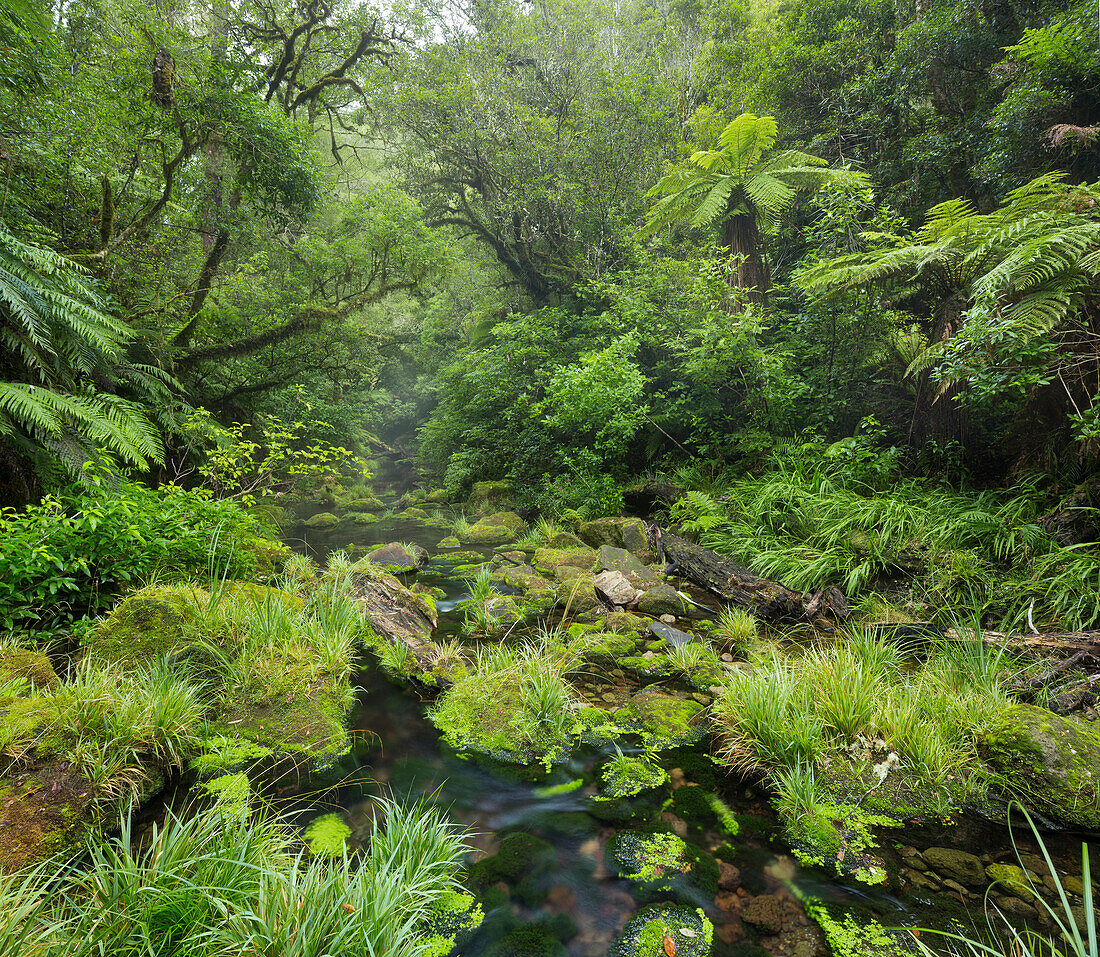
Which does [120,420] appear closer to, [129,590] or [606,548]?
[129,590]

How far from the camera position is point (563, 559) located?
694 centimetres

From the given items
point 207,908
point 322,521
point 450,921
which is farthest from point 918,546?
point 322,521

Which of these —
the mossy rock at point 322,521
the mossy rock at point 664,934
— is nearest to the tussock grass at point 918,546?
the mossy rock at point 664,934

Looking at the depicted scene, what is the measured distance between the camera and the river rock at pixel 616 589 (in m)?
5.40

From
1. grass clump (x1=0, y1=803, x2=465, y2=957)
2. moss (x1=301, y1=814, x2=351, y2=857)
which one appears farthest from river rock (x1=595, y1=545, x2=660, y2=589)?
grass clump (x1=0, y1=803, x2=465, y2=957)

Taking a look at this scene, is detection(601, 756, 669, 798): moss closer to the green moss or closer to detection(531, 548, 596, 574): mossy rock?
the green moss

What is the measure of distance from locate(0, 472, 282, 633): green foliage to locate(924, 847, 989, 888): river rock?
16.4 feet

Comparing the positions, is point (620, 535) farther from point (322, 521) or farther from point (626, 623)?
point (322, 521)

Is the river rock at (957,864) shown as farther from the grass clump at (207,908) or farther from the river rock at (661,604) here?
the river rock at (661,604)

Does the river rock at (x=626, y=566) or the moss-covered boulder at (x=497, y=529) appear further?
the moss-covered boulder at (x=497, y=529)

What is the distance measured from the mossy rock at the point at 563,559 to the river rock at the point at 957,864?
→ 14.7ft

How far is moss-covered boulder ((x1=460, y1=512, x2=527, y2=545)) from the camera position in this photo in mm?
9625

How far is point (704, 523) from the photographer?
6746mm

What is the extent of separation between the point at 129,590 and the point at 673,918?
4293 millimetres
